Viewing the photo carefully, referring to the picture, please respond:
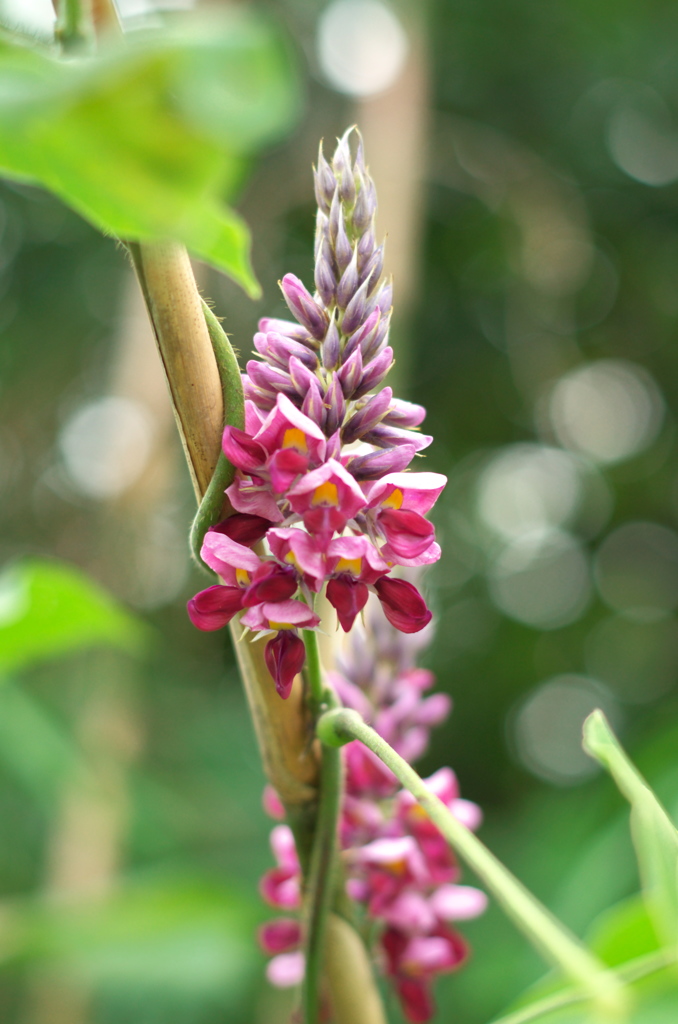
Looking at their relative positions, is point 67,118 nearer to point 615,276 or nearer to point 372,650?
point 372,650

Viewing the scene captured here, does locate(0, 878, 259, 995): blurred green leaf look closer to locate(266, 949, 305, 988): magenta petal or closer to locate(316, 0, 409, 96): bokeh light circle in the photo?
locate(266, 949, 305, 988): magenta petal

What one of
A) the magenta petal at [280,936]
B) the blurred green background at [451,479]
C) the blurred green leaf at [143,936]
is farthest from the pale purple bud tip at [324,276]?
the blurred green background at [451,479]

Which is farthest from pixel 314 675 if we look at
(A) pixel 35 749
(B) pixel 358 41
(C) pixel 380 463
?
(B) pixel 358 41

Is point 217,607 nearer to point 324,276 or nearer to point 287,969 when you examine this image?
point 324,276

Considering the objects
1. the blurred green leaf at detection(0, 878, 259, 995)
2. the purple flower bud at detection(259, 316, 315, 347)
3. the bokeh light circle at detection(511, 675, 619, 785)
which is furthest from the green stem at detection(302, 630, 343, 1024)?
the bokeh light circle at detection(511, 675, 619, 785)

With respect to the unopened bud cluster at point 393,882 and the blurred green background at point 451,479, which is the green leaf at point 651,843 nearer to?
the unopened bud cluster at point 393,882
